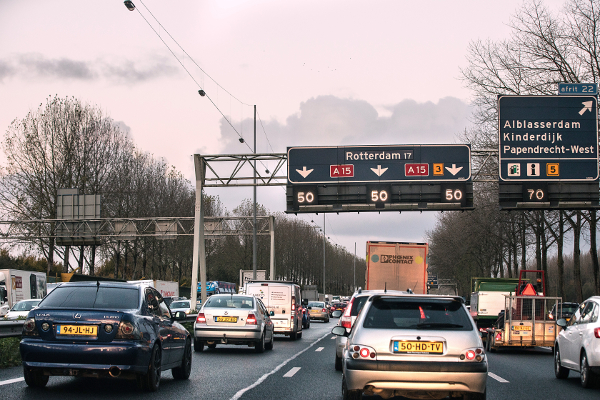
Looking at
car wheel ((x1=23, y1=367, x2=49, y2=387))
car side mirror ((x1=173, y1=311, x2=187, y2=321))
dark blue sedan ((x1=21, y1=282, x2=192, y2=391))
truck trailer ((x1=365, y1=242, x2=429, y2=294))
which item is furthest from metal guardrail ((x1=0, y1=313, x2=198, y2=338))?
truck trailer ((x1=365, y1=242, x2=429, y2=294))

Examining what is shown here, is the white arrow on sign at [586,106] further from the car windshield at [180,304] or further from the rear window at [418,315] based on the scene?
the car windshield at [180,304]

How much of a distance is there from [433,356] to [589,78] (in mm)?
26937

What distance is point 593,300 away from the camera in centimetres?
1206

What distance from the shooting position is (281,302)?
26.2m

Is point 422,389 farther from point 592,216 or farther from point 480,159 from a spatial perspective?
point 592,216

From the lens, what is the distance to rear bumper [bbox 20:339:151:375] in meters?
8.85

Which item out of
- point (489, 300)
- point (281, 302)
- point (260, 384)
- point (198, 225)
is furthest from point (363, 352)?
point (198, 225)

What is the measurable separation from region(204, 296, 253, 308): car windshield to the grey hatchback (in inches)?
402

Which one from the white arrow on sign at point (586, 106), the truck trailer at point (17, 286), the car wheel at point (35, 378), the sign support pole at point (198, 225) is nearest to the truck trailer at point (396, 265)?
the white arrow on sign at point (586, 106)

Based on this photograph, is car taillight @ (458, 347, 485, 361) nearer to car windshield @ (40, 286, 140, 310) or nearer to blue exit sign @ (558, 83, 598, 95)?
car windshield @ (40, 286, 140, 310)

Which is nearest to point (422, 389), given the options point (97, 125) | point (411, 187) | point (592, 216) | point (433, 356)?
point (433, 356)

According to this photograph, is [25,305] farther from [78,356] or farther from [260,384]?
[78,356]

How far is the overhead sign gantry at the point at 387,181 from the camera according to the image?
26.3m

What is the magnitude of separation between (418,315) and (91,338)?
412 cm
